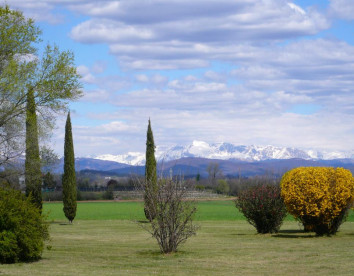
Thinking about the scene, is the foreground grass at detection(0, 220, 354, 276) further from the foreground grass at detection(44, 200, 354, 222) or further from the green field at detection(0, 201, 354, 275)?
the foreground grass at detection(44, 200, 354, 222)

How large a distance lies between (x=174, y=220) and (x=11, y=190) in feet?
16.3

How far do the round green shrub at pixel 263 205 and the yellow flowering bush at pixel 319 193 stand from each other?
5.85 feet

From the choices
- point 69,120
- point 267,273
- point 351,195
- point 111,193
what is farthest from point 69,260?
point 111,193

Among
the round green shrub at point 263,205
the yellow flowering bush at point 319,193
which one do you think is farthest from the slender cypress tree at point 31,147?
the yellow flowering bush at point 319,193

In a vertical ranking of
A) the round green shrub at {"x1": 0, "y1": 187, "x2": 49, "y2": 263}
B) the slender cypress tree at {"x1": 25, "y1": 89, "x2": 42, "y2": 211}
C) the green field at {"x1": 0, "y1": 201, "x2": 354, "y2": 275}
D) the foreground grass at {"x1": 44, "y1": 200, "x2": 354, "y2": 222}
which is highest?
the slender cypress tree at {"x1": 25, "y1": 89, "x2": 42, "y2": 211}

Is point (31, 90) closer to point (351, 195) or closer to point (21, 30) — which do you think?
point (21, 30)

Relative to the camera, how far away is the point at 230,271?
1423 centimetres

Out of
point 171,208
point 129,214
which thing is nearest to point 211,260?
point 171,208

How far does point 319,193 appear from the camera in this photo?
75.2 feet

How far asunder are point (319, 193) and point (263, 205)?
11.5 ft

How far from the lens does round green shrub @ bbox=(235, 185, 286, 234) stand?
84.1 feet

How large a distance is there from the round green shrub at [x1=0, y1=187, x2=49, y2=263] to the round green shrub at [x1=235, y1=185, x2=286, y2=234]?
12181mm

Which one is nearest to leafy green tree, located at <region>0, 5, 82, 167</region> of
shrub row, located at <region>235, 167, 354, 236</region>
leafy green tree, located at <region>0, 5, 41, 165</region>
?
leafy green tree, located at <region>0, 5, 41, 165</region>

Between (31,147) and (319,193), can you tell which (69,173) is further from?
(319,193)
